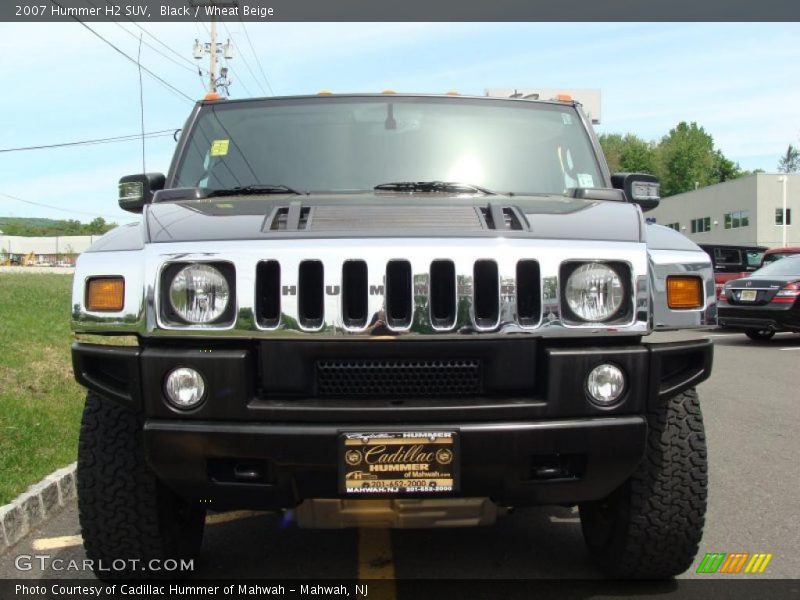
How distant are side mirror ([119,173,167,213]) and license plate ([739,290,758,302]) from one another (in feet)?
39.0

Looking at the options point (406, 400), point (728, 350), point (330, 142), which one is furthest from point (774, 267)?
point (406, 400)

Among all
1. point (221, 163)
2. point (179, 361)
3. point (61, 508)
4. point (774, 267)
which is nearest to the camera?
point (179, 361)

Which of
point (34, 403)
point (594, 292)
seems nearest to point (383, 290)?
point (594, 292)

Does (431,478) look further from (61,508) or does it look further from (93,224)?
(93,224)

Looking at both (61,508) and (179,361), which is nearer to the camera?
(179,361)

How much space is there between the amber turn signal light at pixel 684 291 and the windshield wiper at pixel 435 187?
3.13 ft

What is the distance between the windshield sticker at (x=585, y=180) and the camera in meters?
3.80

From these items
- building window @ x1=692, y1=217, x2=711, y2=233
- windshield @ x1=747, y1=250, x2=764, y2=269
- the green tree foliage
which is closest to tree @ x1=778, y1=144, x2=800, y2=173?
the green tree foliage

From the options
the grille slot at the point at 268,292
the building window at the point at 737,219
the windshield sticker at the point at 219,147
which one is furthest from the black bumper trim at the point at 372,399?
the building window at the point at 737,219

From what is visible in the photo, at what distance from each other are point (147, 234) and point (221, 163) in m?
1.10

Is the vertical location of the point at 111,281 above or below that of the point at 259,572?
above

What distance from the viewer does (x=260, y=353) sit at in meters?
2.54

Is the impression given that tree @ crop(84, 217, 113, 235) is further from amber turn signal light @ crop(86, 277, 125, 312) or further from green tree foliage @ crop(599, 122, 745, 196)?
amber turn signal light @ crop(86, 277, 125, 312)

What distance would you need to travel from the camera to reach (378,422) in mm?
2506
